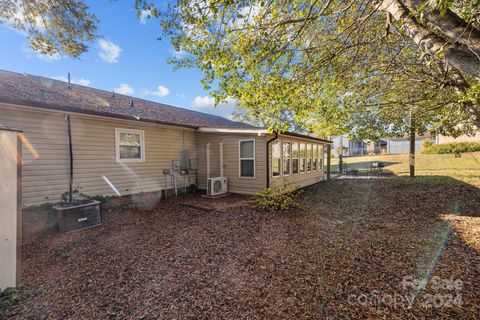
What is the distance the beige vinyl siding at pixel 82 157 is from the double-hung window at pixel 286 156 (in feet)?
16.1

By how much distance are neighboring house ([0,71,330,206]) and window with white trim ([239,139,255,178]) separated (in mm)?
39

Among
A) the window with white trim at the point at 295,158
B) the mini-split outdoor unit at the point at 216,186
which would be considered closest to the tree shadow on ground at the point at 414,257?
Answer: the window with white trim at the point at 295,158

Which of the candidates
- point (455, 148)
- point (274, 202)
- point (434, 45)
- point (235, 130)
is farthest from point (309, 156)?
point (455, 148)

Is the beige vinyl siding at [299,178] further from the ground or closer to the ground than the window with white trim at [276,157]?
closer to the ground

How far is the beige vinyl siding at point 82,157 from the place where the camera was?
501cm

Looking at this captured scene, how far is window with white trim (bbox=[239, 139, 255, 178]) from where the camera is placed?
26.1ft

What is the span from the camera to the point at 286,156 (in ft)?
29.7

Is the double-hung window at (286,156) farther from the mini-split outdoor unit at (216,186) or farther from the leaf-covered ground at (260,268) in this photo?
the leaf-covered ground at (260,268)

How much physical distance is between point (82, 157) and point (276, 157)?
6.55 metres

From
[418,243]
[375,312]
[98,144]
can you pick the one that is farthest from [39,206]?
[418,243]

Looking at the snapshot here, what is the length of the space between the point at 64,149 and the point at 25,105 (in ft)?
4.25

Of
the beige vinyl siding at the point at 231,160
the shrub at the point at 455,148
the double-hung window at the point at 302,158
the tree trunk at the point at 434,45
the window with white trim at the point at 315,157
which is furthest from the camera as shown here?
the shrub at the point at 455,148

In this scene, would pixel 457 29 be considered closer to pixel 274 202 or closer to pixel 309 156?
pixel 274 202

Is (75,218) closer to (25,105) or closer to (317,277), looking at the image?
(25,105)
